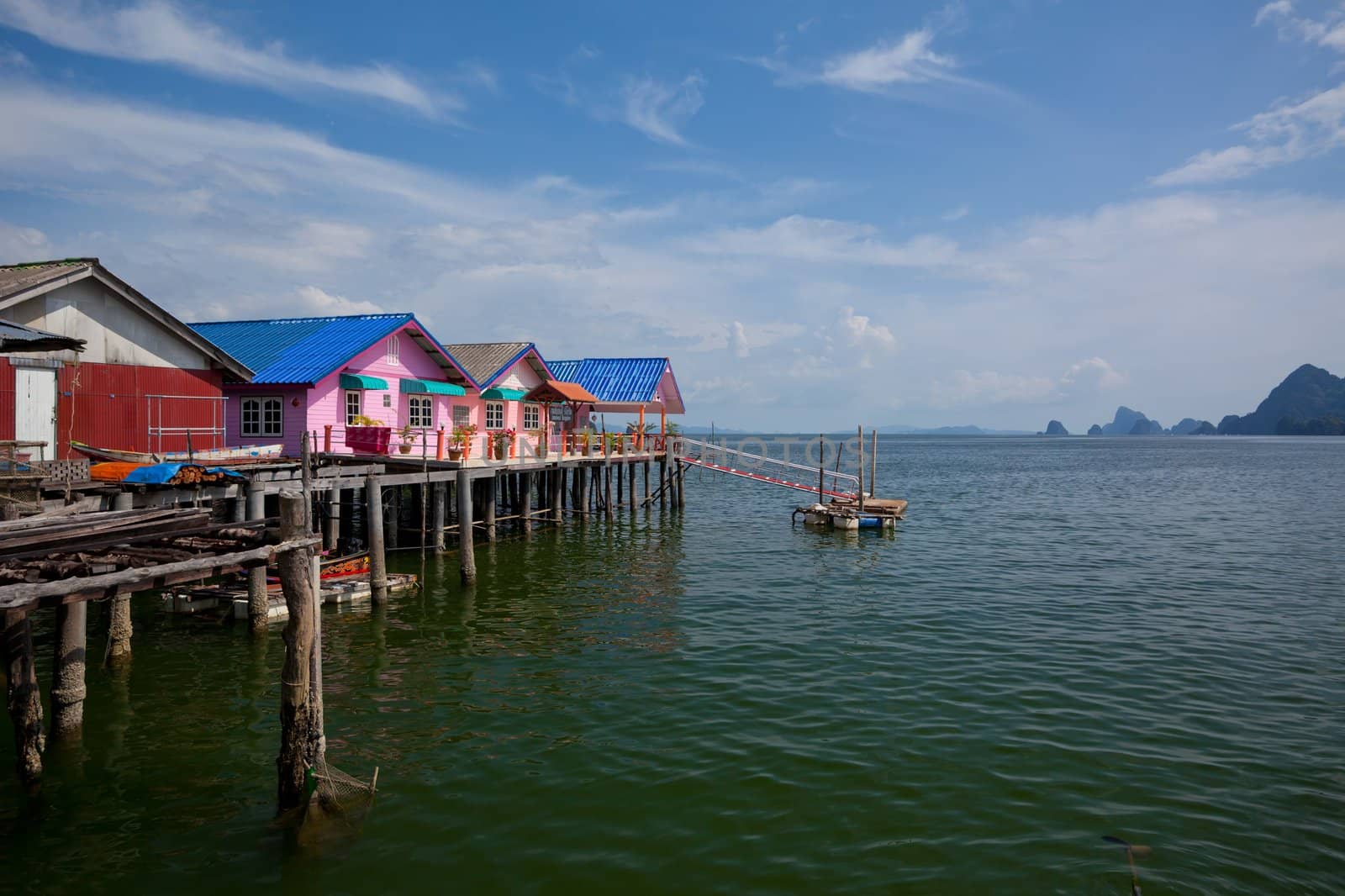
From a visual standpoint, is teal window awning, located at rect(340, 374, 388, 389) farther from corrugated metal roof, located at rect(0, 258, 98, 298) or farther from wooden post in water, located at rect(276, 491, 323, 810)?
wooden post in water, located at rect(276, 491, 323, 810)

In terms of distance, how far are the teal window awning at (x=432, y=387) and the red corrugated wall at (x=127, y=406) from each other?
6.70 meters

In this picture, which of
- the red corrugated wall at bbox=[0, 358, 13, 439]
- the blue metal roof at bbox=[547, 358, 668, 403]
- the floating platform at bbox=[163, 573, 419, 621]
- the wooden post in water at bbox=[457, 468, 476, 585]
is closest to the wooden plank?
the floating platform at bbox=[163, 573, 419, 621]

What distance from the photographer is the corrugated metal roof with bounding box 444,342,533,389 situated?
3256cm

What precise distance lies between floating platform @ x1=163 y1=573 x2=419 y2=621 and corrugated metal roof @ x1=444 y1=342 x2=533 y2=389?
14723mm

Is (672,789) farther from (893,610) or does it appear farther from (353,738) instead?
(893,610)

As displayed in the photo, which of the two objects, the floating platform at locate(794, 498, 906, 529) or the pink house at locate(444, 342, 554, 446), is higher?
the pink house at locate(444, 342, 554, 446)

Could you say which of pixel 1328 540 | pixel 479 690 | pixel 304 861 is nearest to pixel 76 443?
pixel 479 690

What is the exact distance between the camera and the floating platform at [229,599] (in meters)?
16.2

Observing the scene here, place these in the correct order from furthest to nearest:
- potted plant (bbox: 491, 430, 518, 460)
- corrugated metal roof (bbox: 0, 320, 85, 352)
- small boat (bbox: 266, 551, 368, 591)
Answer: potted plant (bbox: 491, 430, 518, 460)
small boat (bbox: 266, 551, 368, 591)
corrugated metal roof (bbox: 0, 320, 85, 352)

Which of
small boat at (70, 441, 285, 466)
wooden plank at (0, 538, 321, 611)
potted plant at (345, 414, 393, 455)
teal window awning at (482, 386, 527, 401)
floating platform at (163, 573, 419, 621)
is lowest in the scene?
floating platform at (163, 573, 419, 621)

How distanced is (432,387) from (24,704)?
20839mm

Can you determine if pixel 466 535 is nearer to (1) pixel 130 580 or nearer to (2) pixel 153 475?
(2) pixel 153 475

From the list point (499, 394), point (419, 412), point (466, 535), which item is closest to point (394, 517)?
point (419, 412)

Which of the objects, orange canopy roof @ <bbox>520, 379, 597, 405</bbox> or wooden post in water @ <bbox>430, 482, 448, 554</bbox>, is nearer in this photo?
wooden post in water @ <bbox>430, 482, 448, 554</bbox>
